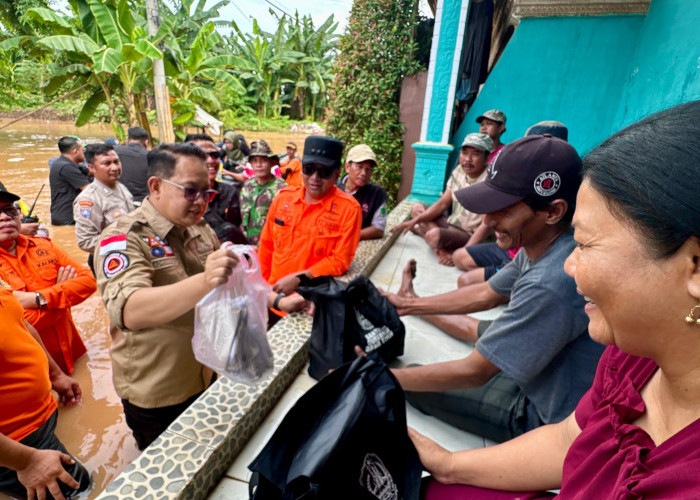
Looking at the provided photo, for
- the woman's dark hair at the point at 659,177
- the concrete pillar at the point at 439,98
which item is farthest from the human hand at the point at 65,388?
the concrete pillar at the point at 439,98

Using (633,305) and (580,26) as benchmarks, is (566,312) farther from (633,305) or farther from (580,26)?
(580,26)

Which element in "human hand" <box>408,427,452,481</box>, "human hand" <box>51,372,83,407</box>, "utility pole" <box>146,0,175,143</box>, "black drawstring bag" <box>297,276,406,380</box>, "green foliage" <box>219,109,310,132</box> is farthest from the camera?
"green foliage" <box>219,109,310,132</box>

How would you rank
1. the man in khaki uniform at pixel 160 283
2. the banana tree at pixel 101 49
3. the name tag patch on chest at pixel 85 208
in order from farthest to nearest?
the banana tree at pixel 101 49 → the name tag patch on chest at pixel 85 208 → the man in khaki uniform at pixel 160 283

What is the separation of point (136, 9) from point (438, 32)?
506 inches

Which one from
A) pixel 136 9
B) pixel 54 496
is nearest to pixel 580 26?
pixel 54 496

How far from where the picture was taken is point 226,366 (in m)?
1.62

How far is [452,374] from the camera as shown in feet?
5.19

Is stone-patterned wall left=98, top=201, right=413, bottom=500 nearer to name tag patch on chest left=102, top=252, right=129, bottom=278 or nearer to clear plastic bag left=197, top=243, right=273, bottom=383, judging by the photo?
clear plastic bag left=197, top=243, right=273, bottom=383

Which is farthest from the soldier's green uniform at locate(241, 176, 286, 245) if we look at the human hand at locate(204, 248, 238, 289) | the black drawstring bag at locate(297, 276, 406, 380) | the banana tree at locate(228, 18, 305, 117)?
the banana tree at locate(228, 18, 305, 117)

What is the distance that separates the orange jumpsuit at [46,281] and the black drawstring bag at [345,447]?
9.17 feet

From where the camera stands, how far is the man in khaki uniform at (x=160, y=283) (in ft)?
4.93

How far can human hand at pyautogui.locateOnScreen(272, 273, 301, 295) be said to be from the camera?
8.41ft

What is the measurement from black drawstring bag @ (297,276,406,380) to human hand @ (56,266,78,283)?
2.31m

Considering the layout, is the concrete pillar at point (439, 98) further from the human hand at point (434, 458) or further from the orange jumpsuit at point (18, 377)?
the orange jumpsuit at point (18, 377)
